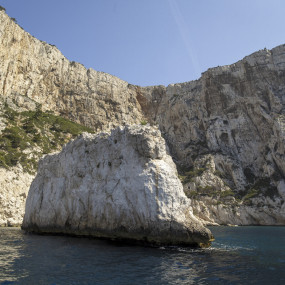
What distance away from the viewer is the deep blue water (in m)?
11.0

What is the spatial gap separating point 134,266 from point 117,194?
9535 millimetres

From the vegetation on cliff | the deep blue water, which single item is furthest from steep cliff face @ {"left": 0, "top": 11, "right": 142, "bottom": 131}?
the deep blue water

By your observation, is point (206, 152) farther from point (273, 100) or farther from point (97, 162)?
point (97, 162)

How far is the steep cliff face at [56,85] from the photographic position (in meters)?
69.4

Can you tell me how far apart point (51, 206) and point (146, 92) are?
8218 cm

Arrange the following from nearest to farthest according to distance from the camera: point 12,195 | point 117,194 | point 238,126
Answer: point 117,194 < point 12,195 < point 238,126

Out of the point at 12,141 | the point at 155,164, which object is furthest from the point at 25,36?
the point at 155,164

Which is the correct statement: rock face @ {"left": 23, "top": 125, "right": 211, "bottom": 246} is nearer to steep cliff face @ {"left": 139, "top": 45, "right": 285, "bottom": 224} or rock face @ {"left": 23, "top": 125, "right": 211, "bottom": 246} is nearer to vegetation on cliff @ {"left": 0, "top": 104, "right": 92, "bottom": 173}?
vegetation on cliff @ {"left": 0, "top": 104, "right": 92, "bottom": 173}

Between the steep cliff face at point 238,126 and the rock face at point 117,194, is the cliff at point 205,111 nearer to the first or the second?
the steep cliff face at point 238,126

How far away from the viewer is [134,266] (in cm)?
1303

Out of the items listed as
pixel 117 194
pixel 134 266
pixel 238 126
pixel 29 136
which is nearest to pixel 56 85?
pixel 29 136

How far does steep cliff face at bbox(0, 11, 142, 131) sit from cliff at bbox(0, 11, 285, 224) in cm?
29

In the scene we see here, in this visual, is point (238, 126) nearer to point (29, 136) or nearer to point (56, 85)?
point (29, 136)

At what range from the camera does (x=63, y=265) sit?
44.1ft
